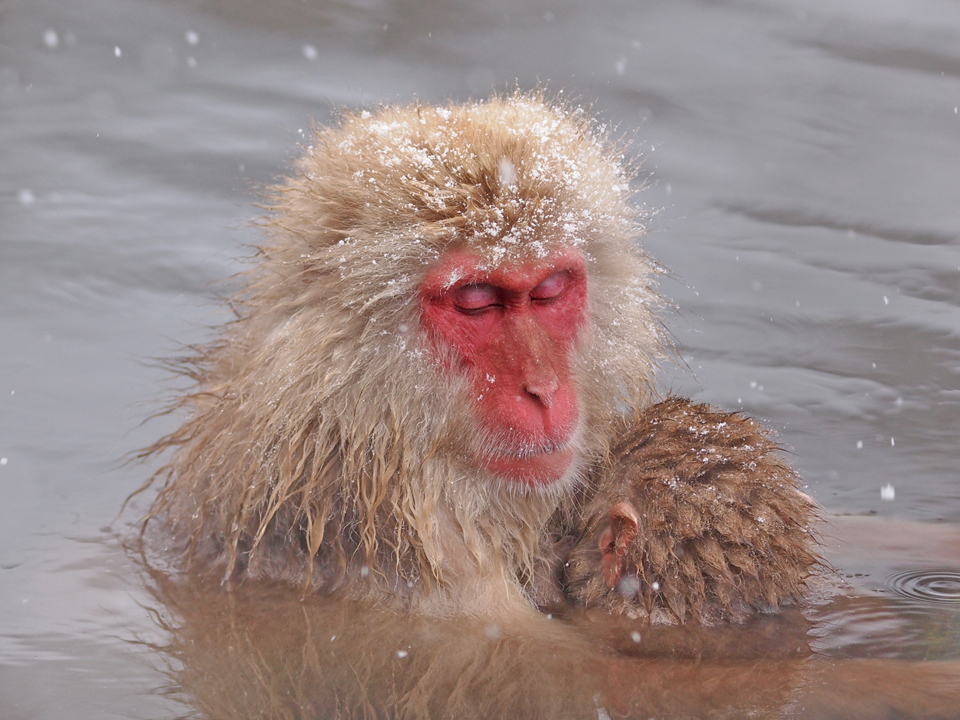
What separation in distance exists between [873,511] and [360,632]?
252 centimetres

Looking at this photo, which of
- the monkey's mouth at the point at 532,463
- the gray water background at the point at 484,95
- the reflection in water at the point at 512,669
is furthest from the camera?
the gray water background at the point at 484,95

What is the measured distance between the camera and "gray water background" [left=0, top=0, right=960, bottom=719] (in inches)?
203

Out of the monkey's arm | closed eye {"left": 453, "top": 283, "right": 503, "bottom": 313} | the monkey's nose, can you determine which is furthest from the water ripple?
closed eye {"left": 453, "top": 283, "right": 503, "bottom": 313}

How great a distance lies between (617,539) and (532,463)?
0.36 m

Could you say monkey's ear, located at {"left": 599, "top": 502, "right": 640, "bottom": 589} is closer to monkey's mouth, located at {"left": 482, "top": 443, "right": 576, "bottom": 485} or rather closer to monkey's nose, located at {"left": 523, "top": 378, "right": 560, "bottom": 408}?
monkey's mouth, located at {"left": 482, "top": 443, "right": 576, "bottom": 485}

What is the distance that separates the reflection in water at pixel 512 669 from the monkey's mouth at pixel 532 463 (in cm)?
43

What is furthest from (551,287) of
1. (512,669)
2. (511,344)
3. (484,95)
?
(484,95)

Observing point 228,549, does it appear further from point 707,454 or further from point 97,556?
point 707,454

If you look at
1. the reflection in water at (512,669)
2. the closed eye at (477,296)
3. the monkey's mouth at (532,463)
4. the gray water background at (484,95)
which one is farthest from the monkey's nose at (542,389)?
the gray water background at (484,95)

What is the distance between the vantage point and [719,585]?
3.34 m

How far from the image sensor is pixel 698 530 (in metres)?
3.28

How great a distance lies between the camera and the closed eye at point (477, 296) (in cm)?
317

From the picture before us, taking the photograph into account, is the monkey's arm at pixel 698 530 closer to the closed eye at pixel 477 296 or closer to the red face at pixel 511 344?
the red face at pixel 511 344

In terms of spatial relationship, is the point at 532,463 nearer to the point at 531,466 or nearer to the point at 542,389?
the point at 531,466
